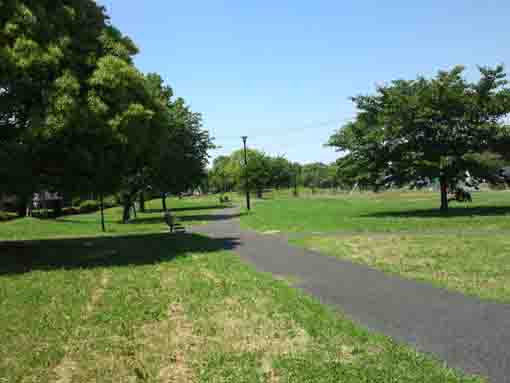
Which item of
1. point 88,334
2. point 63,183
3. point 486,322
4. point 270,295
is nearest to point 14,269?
point 63,183

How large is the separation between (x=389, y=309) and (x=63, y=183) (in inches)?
422

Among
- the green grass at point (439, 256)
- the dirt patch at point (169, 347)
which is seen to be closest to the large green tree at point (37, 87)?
the dirt patch at point (169, 347)

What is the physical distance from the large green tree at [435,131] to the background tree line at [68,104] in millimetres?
15121

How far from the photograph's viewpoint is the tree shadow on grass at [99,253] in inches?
419

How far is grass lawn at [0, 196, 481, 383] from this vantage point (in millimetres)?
4184

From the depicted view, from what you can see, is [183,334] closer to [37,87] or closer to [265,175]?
[37,87]

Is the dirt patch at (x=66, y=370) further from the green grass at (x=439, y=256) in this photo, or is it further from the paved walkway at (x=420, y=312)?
the green grass at (x=439, y=256)

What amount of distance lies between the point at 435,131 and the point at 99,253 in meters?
19.6

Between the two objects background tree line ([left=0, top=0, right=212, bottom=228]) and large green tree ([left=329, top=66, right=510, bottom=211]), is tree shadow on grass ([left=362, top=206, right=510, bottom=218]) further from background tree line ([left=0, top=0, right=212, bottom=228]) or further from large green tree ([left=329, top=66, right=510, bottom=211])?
background tree line ([left=0, top=0, right=212, bottom=228])

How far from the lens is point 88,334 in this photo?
5.35 meters

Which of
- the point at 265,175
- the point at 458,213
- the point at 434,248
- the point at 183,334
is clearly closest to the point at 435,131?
the point at 458,213

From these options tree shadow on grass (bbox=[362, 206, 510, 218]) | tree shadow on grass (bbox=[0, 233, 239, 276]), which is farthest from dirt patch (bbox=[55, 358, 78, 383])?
tree shadow on grass (bbox=[362, 206, 510, 218])

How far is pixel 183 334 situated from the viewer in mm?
5320

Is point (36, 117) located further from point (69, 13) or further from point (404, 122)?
point (404, 122)
